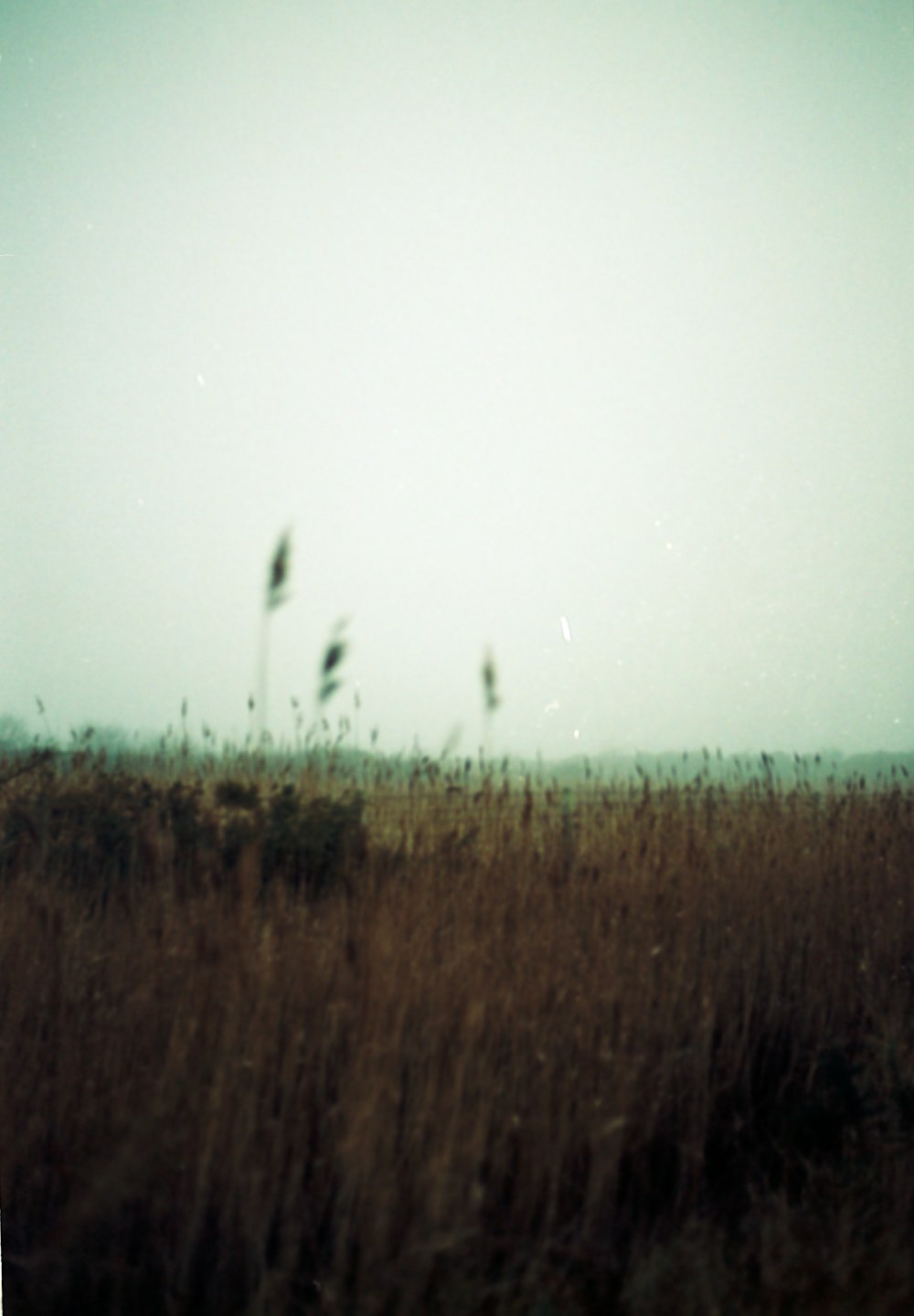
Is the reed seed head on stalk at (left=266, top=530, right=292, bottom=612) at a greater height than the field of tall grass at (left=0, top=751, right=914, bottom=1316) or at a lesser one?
greater

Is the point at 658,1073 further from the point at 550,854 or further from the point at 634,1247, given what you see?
the point at 550,854

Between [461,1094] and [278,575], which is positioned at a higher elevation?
[278,575]

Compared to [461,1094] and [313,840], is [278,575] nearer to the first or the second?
[313,840]

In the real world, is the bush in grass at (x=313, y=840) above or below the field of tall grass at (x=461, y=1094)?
above

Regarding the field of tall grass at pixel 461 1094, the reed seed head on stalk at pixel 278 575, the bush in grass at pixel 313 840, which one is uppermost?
the reed seed head on stalk at pixel 278 575

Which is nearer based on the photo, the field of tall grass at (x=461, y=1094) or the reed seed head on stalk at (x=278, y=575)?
the field of tall grass at (x=461, y=1094)

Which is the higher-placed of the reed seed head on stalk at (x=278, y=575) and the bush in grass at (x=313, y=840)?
the reed seed head on stalk at (x=278, y=575)

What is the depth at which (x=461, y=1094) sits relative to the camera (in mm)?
2768

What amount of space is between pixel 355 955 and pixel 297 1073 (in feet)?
1.27

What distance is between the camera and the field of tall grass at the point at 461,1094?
2344mm

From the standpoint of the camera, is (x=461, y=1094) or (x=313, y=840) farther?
(x=313, y=840)

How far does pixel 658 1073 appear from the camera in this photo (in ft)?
10.7

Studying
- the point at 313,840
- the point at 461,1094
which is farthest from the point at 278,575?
the point at 461,1094

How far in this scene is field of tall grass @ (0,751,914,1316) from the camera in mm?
2344
